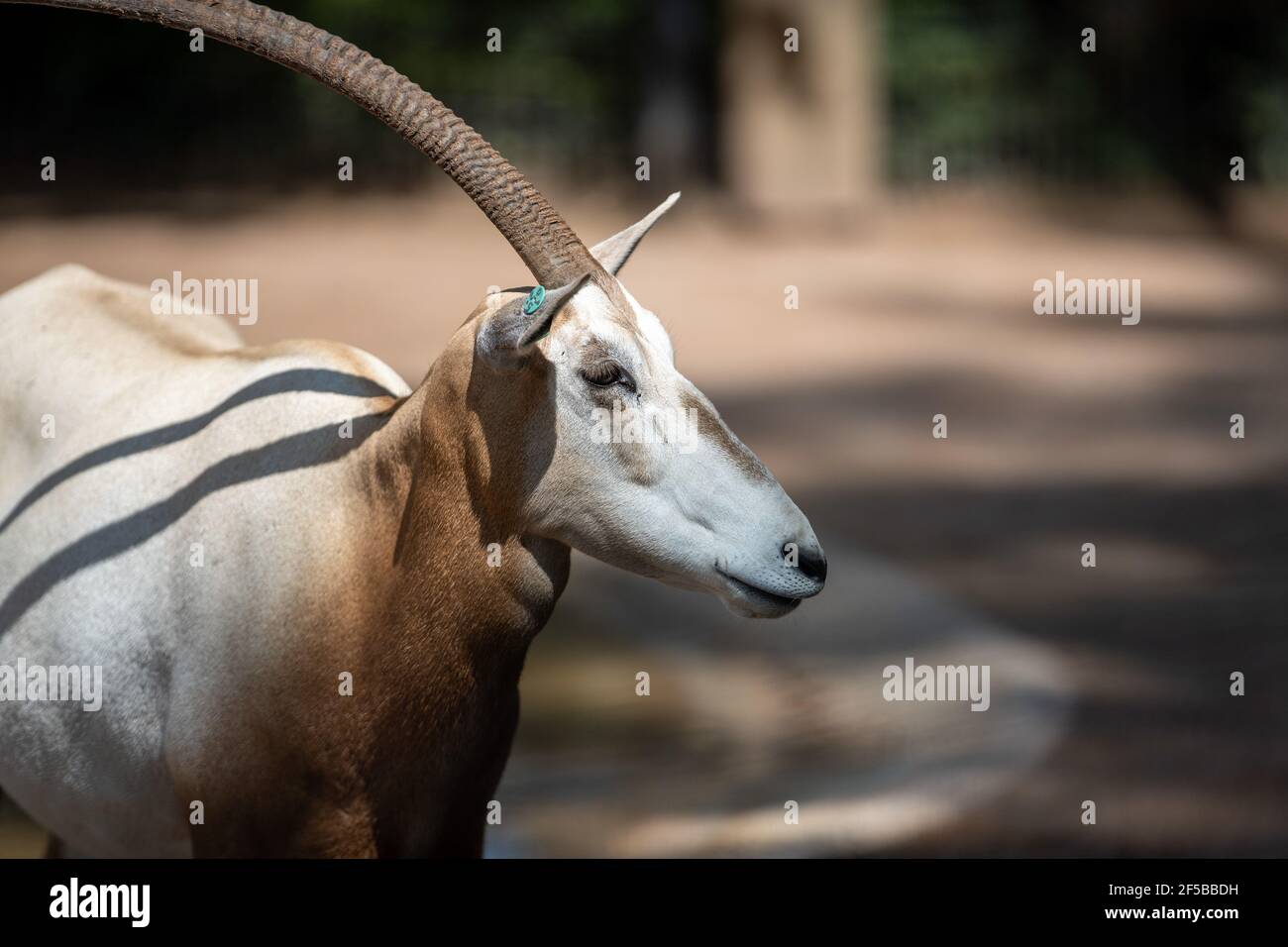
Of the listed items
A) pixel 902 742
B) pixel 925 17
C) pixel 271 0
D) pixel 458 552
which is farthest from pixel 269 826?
pixel 925 17

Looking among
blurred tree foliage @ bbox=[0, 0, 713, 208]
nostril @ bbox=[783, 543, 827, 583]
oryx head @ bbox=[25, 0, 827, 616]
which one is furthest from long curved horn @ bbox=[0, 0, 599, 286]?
blurred tree foliage @ bbox=[0, 0, 713, 208]

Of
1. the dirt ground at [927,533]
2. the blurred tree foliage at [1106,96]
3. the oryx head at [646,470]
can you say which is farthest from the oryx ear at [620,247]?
the blurred tree foliage at [1106,96]

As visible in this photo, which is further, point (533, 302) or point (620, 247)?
point (620, 247)

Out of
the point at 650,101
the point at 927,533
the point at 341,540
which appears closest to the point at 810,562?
the point at 341,540

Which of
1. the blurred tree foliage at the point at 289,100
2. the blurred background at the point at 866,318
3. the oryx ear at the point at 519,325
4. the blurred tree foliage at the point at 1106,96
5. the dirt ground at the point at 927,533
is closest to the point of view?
the oryx ear at the point at 519,325

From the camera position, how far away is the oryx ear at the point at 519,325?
114 inches

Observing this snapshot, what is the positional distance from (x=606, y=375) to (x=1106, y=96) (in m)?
18.1

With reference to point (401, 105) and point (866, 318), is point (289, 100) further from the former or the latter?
point (401, 105)

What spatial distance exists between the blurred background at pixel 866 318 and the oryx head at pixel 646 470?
2557 mm

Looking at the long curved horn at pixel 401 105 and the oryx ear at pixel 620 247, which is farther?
the oryx ear at pixel 620 247

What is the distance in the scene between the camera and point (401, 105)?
3.13 meters

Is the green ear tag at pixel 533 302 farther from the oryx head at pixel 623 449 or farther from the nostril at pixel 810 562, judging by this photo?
the nostril at pixel 810 562

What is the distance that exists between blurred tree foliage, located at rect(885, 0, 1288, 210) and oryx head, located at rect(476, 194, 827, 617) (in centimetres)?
1665

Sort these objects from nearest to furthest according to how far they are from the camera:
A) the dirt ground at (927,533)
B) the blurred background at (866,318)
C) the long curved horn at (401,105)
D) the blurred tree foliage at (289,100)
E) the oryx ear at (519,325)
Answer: the oryx ear at (519,325), the long curved horn at (401,105), the dirt ground at (927,533), the blurred background at (866,318), the blurred tree foliage at (289,100)
